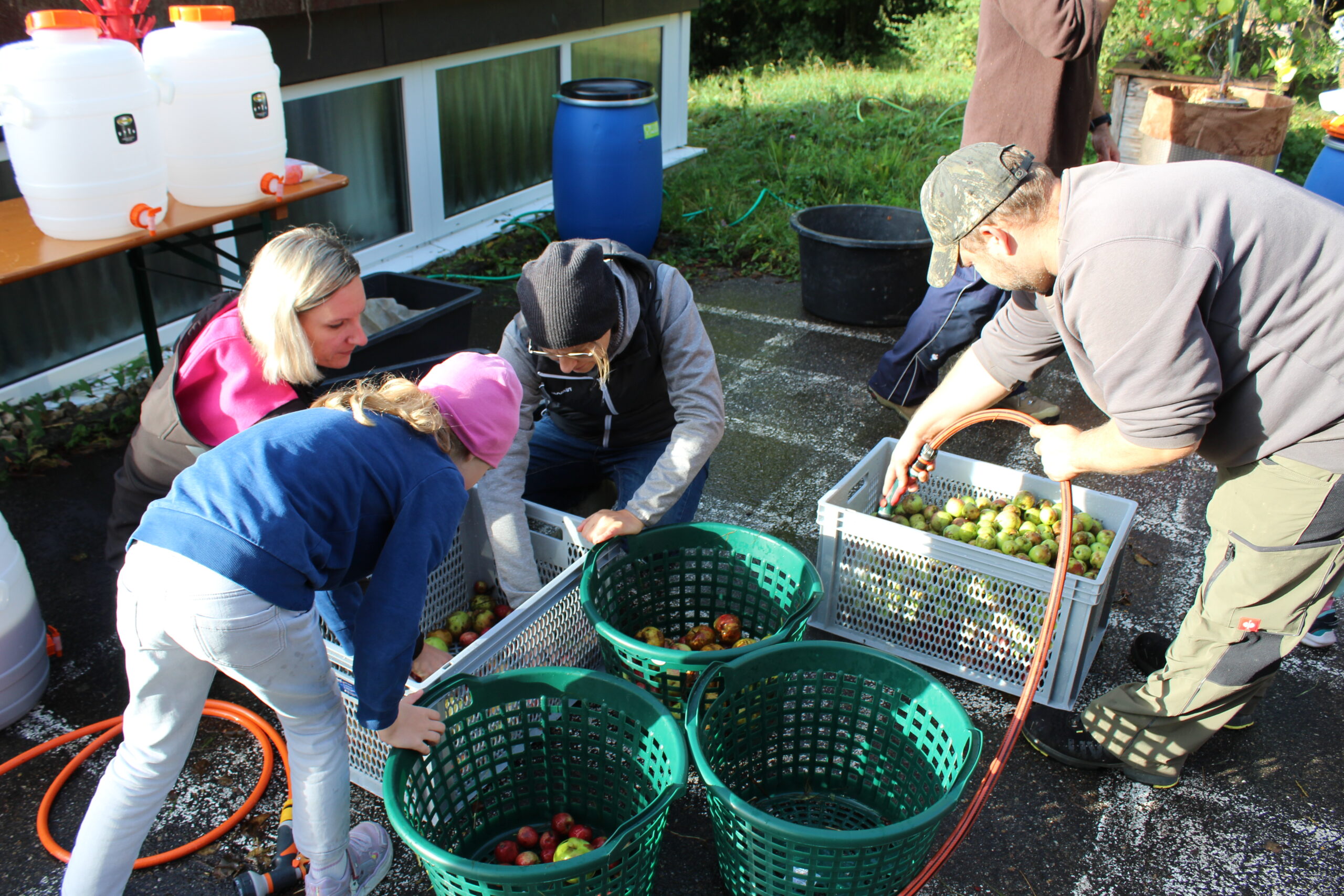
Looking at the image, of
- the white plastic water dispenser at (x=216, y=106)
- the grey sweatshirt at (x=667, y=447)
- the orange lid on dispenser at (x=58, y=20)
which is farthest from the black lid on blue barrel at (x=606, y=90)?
the grey sweatshirt at (x=667, y=447)

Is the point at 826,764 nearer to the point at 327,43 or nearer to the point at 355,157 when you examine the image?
the point at 327,43

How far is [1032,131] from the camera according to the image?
377 centimetres

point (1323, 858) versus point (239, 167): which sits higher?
point (239, 167)

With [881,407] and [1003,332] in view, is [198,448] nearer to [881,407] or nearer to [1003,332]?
[1003,332]

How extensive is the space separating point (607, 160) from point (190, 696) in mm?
4811

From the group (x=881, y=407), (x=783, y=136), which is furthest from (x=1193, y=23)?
(x=881, y=407)

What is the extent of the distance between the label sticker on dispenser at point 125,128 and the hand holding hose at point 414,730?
2477 mm

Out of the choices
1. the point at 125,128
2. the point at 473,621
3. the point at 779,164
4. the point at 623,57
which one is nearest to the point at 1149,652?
the point at 473,621

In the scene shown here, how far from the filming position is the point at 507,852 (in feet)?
7.23

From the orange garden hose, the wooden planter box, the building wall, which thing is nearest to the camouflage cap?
the orange garden hose

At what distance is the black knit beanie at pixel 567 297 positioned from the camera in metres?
2.47

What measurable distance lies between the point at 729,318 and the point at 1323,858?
410 cm

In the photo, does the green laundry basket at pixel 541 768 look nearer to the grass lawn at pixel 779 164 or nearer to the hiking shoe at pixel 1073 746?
the hiking shoe at pixel 1073 746

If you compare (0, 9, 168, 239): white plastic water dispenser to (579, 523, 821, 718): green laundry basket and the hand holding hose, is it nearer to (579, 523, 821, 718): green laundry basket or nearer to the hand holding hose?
(579, 523, 821, 718): green laundry basket
